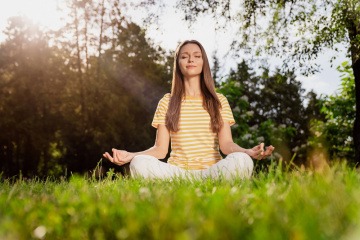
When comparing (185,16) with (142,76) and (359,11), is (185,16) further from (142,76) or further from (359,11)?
(142,76)

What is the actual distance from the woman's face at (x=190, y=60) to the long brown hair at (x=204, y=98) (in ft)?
0.18

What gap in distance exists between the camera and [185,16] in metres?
12.0

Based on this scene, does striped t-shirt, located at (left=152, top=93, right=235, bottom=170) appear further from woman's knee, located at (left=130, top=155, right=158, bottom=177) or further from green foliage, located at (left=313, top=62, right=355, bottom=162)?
green foliage, located at (left=313, top=62, right=355, bottom=162)

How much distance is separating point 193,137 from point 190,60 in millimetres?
827

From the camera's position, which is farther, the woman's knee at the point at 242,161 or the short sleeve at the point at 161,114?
the short sleeve at the point at 161,114

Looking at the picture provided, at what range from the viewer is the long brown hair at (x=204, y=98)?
522cm

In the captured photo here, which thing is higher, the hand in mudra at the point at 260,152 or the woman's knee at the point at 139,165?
the hand in mudra at the point at 260,152

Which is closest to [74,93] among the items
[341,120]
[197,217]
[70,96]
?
[70,96]

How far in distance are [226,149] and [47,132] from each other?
70.7 ft

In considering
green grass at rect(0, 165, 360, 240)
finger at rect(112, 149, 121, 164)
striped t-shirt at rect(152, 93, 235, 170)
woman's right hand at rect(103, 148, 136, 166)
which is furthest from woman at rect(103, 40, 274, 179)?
green grass at rect(0, 165, 360, 240)

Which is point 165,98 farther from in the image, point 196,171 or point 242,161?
point 242,161

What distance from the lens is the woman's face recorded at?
5301 millimetres

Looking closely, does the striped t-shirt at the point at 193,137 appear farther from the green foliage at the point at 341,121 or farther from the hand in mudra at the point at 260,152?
the green foliage at the point at 341,121

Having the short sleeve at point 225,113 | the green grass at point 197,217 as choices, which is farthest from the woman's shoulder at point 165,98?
the green grass at point 197,217
